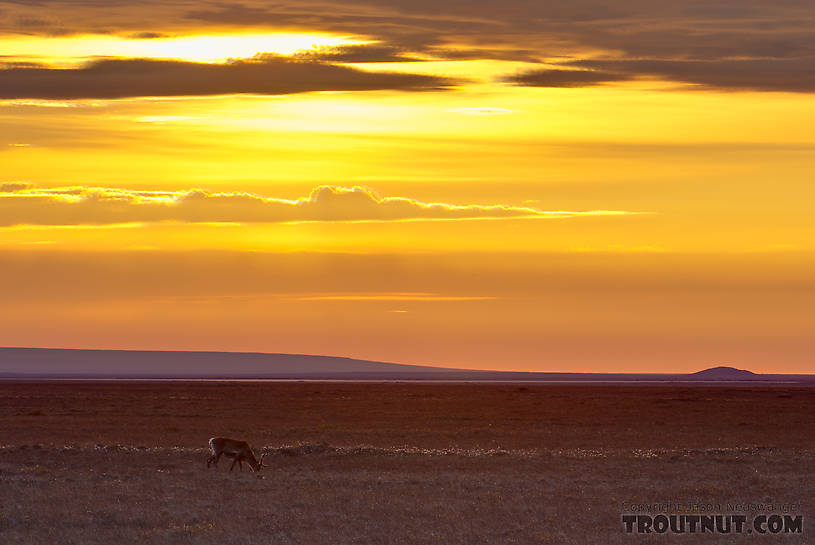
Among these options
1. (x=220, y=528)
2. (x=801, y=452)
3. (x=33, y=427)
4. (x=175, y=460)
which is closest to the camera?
(x=220, y=528)

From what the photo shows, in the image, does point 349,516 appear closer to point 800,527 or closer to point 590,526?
point 590,526

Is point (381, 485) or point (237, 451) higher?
point (237, 451)

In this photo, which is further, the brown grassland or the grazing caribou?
the grazing caribou

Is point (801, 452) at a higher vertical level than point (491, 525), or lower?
higher

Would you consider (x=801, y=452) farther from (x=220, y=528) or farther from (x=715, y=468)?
(x=220, y=528)

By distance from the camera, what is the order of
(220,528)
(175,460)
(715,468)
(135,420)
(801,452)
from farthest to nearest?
(135,420)
(801,452)
(175,460)
(715,468)
(220,528)

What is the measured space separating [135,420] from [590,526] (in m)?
44.3

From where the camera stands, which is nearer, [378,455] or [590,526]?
[590,526]

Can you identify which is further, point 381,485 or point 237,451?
point 237,451

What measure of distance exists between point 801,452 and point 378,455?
46.8ft

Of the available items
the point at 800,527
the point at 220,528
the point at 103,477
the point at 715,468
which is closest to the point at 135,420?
the point at 103,477

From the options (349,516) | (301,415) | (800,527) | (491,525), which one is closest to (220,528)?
(349,516)

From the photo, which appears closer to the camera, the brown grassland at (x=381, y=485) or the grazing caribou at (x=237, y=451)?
the brown grassland at (x=381, y=485)

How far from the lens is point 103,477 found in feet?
94.2
